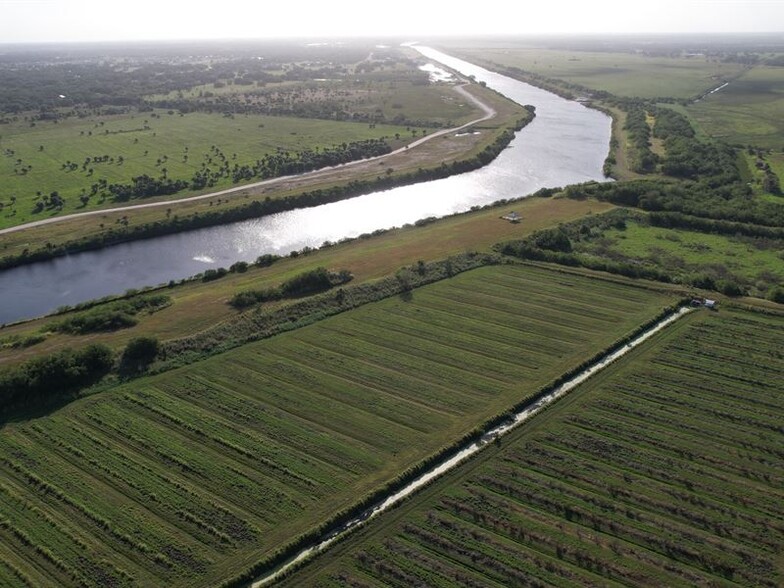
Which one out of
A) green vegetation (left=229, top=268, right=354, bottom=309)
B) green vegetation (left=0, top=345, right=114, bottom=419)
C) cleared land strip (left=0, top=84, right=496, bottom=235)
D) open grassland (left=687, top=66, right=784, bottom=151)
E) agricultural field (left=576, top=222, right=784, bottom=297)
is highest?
open grassland (left=687, top=66, right=784, bottom=151)

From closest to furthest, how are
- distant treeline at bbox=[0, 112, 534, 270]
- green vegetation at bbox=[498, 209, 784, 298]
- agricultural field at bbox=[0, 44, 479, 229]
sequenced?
green vegetation at bbox=[498, 209, 784, 298], distant treeline at bbox=[0, 112, 534, 270], agricultural field at bbox=[0, 44, 479, 229]

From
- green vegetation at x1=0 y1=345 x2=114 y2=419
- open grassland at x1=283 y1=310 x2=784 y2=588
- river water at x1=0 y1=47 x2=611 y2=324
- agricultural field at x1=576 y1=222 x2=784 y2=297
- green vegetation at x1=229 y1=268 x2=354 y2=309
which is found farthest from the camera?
river water at x1=0 y1=47 x2=611 y2=324

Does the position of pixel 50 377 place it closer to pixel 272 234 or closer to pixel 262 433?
pixel 262 433

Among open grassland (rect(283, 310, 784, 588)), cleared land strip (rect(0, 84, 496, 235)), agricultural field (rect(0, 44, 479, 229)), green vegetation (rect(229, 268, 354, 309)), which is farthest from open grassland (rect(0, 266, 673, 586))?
agricultural field (rect(0, 44, 479, 229))

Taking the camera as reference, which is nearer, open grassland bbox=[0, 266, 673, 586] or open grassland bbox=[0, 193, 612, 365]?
open grassland bbox=[0, 266, 673, 586]

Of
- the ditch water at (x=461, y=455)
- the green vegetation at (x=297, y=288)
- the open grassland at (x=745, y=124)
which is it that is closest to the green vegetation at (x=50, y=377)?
the green vegetation at (x=297, y=288)

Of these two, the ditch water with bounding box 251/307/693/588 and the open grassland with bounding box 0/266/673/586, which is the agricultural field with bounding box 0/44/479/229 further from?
the ditch water with bounding box 251/307/693/588
